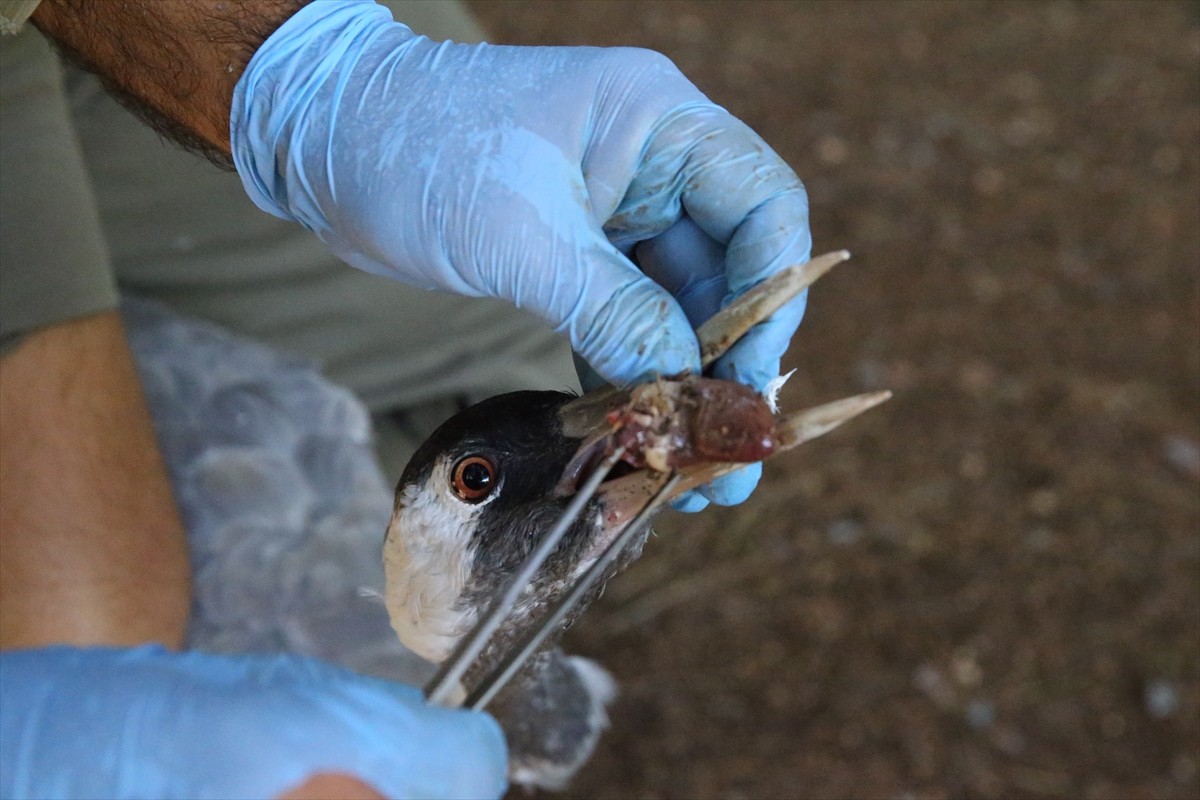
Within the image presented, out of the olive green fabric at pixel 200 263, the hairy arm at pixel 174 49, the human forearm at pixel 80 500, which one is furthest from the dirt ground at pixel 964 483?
the hairy arm at pixel 174 49

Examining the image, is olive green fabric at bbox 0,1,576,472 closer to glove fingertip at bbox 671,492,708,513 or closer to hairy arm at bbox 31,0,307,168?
hairy arm at bbox 31,0,307,168

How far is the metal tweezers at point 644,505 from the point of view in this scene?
1085 mm

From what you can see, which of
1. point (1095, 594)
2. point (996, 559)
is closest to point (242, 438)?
point (996, 559)

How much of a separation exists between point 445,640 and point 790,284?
720mm

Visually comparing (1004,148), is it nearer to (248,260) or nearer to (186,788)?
(248,260)

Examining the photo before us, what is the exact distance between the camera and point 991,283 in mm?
3557

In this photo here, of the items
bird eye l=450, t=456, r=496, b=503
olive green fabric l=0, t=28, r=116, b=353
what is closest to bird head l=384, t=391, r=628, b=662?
bird eye l=450, t=456, r=496, b=503

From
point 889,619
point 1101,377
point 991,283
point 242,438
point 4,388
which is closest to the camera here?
point 4,388

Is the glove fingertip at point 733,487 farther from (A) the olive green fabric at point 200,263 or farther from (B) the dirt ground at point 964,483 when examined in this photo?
(B) the dirt ground at point 964,483

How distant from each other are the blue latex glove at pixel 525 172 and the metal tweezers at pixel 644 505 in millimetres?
71

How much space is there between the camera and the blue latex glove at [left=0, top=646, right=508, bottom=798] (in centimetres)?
101

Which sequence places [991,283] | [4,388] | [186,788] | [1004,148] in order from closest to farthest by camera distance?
1. [186,788]
2. [4,388]
3. [991,283]
4. [1004,148]

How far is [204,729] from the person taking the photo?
1.04 metres

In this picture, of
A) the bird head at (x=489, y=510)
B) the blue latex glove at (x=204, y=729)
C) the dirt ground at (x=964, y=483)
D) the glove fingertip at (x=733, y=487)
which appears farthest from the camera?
the dirt ground at (x=964, y=483)
